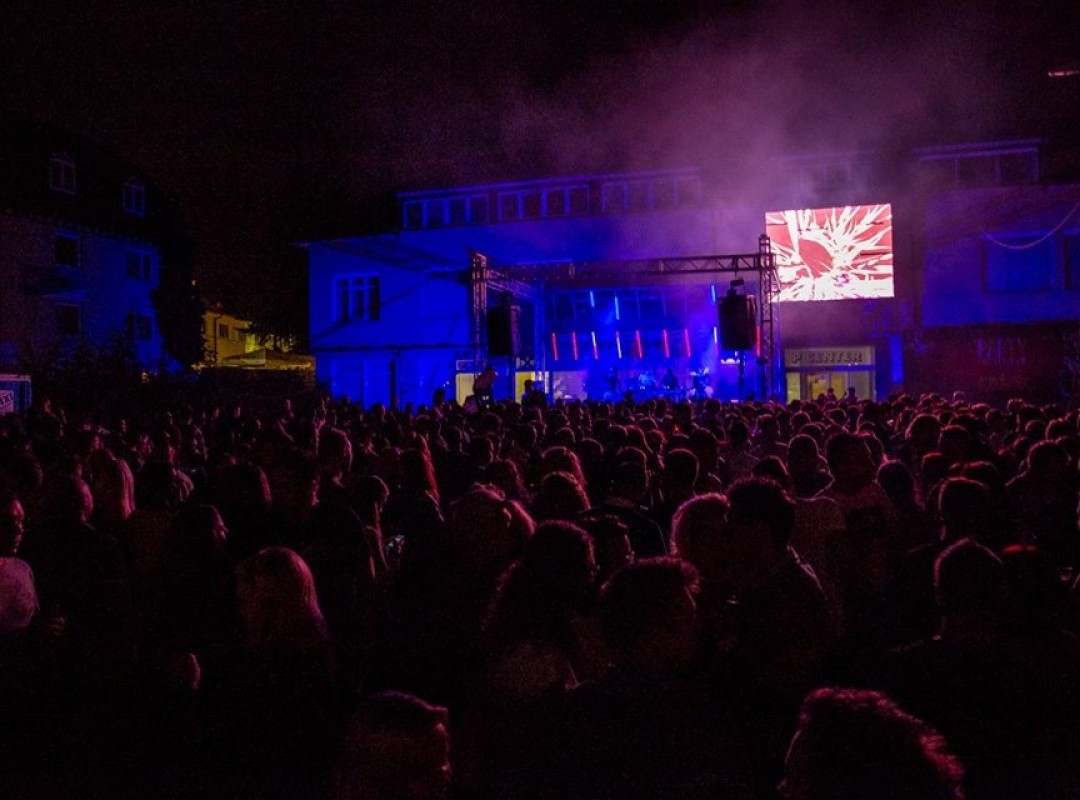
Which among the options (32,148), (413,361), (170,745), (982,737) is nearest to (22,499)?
(170,745)

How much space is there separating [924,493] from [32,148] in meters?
34.6

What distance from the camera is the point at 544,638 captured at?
2.78 meters

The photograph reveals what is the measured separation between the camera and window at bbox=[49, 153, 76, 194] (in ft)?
108

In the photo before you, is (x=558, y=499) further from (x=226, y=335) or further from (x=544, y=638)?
(x=226, y=335)

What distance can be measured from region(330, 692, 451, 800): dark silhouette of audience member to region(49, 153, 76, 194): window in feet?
119

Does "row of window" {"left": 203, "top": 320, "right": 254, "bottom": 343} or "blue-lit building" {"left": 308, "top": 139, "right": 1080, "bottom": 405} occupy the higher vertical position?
"row of window" {"left": 203, "top": 320, "right": 254, "bottom": 343}

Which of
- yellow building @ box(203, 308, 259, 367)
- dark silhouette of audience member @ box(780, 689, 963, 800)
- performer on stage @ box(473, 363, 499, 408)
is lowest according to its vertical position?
dark silhouette of audience member @ box(780, 689, 963, 800)

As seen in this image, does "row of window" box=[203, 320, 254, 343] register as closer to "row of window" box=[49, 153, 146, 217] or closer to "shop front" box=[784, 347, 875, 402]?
"row of window" box=[49, 153, 146, 217]

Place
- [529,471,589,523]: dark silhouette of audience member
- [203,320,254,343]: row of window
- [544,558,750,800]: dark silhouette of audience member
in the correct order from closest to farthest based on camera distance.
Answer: [544,558,750,800]: dark silhouette of audience member, [529,471,589,523]: dark silhouette of audience member, [203,320,254,343]: row of window

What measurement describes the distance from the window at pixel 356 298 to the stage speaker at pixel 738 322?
652 inches

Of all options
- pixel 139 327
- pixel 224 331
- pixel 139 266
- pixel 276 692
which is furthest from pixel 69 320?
pixel 276 692

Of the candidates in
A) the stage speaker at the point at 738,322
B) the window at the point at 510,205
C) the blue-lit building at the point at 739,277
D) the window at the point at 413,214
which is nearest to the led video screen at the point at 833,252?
the blue-lit building at the point at 739,277

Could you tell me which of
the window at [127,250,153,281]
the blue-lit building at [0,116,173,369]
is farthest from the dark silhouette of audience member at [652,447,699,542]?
the window at [127,250,153,281]

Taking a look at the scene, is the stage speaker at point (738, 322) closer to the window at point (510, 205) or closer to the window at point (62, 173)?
the window at point (510, 205)
